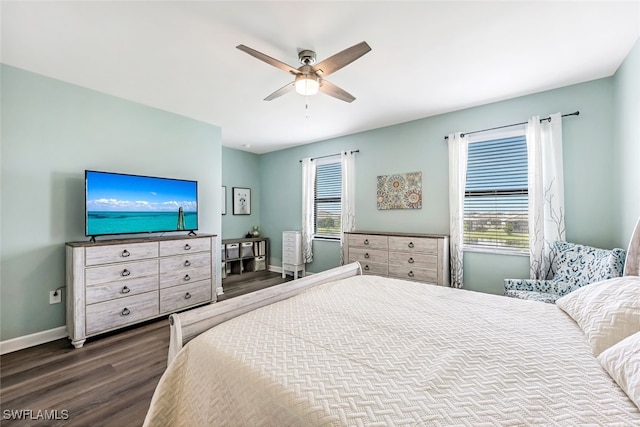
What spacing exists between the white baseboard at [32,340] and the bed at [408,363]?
239 centimetres

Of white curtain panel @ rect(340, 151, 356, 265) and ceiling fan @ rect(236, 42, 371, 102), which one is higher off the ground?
ceiling fan @ rect(236, 42, 371, 102)

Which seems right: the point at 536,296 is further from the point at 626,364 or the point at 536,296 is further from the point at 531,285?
the point at 626,364

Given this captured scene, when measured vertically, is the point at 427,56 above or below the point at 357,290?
above

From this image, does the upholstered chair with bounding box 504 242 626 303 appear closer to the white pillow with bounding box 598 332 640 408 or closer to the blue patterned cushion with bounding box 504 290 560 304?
the blue patterned cushion with bounding box 504 290 560 304

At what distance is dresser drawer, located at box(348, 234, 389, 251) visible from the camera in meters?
3.72

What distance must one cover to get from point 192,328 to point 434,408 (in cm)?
116

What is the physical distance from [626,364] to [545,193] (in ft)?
8.36

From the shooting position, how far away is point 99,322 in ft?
8.69

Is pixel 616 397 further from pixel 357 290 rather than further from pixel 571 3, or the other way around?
pixel 571 3

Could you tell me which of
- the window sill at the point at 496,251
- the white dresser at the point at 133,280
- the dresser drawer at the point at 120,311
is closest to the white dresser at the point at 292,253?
the white dresser at the point at 133,280

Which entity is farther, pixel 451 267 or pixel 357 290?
pixel 451 267

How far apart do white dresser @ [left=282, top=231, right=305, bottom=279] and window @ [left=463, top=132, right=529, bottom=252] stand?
2786mm

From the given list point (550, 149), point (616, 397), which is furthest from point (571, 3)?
point (616, 397)

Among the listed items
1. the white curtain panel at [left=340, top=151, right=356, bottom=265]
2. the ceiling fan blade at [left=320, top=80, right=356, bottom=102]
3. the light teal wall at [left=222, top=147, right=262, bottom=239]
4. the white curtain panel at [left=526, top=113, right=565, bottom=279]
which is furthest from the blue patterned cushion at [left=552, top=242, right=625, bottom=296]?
the light teal wall at [left=222, top=147, right=262, bottom=239]
